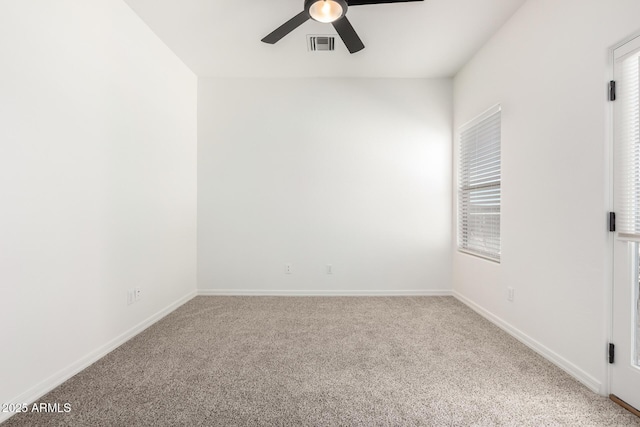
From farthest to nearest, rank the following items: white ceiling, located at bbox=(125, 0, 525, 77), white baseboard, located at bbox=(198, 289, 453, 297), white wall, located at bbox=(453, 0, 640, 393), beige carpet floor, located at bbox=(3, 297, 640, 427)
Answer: white baseboard, located at bbox=(198, 289, 453, 297), white ceiling, located at bbox=(125, 0, 525, 77), white wall, located at bbox=(453, 0, 640, 393), beige carpet floor, located at bbox=(3, 297, 640, 427)

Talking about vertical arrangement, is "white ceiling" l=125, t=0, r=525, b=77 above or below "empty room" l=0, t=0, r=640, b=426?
above

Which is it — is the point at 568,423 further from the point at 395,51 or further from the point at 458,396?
the point at 395,51

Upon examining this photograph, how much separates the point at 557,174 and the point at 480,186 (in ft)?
3.62

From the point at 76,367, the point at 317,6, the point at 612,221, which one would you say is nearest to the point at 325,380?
the point at 76,367

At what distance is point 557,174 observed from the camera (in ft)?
6.72

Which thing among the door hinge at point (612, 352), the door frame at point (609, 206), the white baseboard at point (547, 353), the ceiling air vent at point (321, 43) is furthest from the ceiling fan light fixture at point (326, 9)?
the white baseboard at point (547, 353)

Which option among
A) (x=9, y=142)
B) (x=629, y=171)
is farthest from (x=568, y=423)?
(x=9, y=142)

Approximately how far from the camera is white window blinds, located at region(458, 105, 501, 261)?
288 cm

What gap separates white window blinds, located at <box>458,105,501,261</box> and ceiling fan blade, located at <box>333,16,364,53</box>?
144cm

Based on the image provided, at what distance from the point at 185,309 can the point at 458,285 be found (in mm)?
3133

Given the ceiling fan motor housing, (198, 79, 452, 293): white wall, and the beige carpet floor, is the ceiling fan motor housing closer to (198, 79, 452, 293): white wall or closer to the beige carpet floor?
(198, 79, 452, 293): white wall

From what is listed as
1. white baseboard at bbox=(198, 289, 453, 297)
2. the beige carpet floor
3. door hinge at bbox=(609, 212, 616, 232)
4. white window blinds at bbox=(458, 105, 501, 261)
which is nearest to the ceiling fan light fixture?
white window blinds at bbox=(458, 105, 501, 261)

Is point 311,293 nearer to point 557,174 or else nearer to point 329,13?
point 557,174

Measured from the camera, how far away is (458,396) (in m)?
1.66
